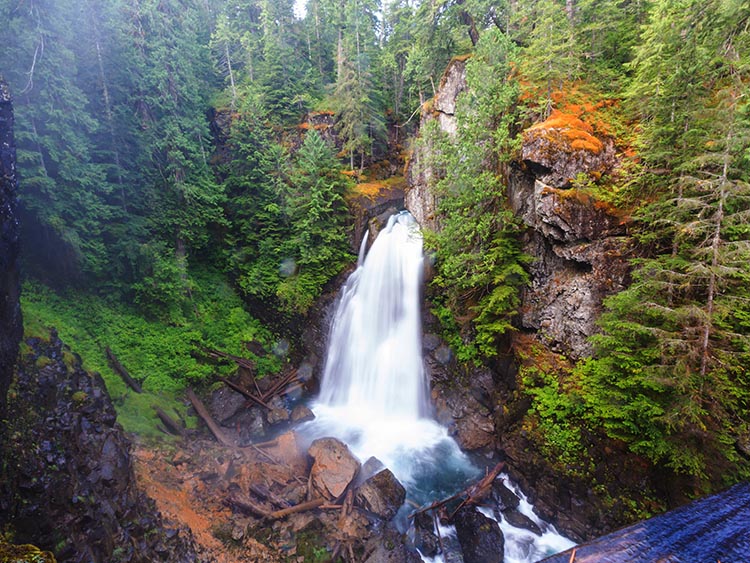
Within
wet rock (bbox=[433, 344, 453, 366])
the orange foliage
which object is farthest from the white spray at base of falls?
the orange foliage

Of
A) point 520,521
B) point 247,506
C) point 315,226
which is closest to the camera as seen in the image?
point 247,506

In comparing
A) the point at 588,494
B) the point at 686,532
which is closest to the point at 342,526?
the point at 588,494

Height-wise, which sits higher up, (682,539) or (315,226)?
(315,226)

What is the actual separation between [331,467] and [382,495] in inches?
62.4

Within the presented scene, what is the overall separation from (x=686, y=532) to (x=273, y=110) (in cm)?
2394

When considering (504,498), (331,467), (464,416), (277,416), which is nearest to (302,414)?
(277,416)

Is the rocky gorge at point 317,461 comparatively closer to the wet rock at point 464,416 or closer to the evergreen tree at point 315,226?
the wet rock at point 464,416

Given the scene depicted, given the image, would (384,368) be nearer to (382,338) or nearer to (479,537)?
(382,338)

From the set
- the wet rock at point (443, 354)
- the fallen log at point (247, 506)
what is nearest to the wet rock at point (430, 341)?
the wet rock at point (443, 354)

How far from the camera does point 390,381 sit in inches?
510

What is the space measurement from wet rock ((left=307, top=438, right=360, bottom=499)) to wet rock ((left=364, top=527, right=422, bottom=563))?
1.43 m

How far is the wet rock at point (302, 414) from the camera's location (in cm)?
1212

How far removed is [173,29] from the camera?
16125mm

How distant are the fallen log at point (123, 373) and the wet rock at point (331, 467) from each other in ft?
19.9
